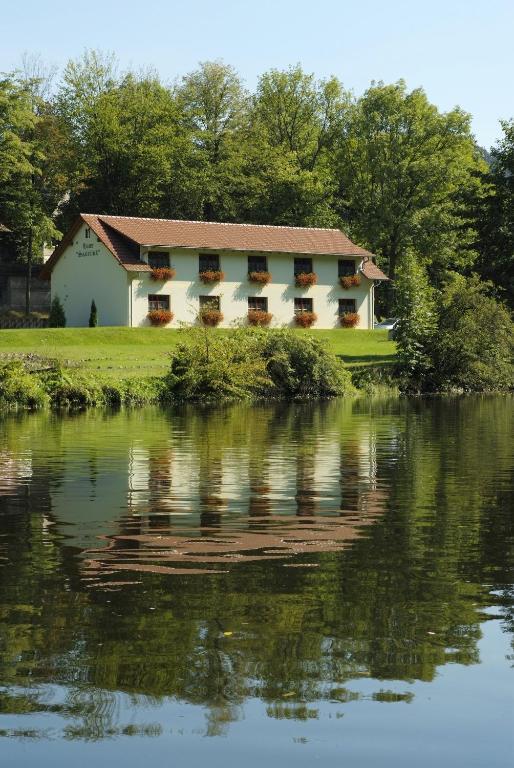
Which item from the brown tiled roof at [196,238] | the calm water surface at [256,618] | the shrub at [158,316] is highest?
the brown tiled roof at [196,238]

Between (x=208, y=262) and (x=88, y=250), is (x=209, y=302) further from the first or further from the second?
(x=88, y=250)

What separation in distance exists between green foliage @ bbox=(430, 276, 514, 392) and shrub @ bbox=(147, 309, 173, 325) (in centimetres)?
1748

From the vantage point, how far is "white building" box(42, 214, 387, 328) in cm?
6706

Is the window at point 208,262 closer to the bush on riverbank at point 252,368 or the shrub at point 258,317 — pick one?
the shrub at point 258,317

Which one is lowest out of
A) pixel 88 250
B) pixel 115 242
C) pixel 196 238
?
pixel 88 250

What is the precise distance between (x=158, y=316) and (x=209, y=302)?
13.0 feet

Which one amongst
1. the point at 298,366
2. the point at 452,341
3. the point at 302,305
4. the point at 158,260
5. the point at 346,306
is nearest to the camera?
the point at 298,366

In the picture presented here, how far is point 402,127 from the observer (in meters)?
85.1

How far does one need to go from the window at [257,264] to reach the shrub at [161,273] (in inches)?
227

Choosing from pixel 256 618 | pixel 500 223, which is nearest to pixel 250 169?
pixel 500 223

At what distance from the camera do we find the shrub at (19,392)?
4159 cm

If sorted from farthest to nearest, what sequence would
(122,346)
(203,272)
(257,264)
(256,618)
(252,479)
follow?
(257,264) < (203,272) < (122,346) < (252,479) < (256,618)

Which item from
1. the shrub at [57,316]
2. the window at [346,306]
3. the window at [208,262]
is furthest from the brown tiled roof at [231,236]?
the shrub at [57,316]

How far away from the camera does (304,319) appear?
72625mm
